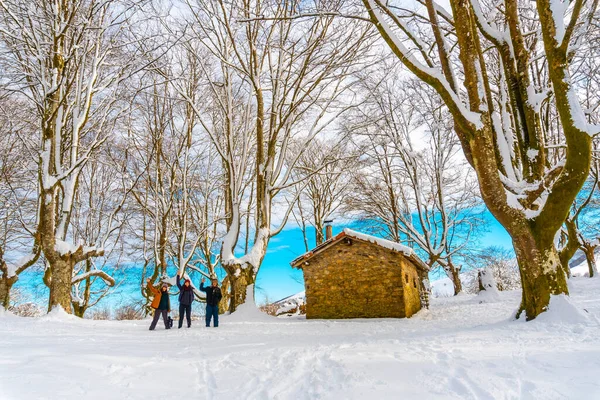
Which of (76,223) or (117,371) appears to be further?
(76,223)

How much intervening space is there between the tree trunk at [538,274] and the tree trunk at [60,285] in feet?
→ 39.4

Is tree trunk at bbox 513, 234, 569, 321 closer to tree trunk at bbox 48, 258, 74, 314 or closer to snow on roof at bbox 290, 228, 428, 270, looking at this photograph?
snow on roof at bbox 290, 228, 428, 270

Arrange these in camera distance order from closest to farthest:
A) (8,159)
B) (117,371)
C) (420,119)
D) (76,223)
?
1. (117,371)
2. (8,159)
3. (420,119)
4. (76,223)

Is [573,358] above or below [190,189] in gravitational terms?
below

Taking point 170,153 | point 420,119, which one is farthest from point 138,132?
point 420,119

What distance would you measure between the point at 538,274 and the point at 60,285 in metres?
12.3

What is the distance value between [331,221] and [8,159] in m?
15.0

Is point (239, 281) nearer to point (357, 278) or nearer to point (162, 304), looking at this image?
point (162, 304)

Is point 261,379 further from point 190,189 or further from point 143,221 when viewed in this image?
point 143,221

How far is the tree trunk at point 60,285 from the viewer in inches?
387

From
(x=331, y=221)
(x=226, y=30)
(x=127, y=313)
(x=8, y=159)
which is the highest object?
(x=226, y=30)

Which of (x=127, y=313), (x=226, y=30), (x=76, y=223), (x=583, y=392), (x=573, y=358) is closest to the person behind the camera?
(x=583, y=392)

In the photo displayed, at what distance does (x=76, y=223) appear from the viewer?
17.2 metres

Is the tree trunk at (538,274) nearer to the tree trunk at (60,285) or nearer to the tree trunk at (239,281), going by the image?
the tree trunk at (239,281)
